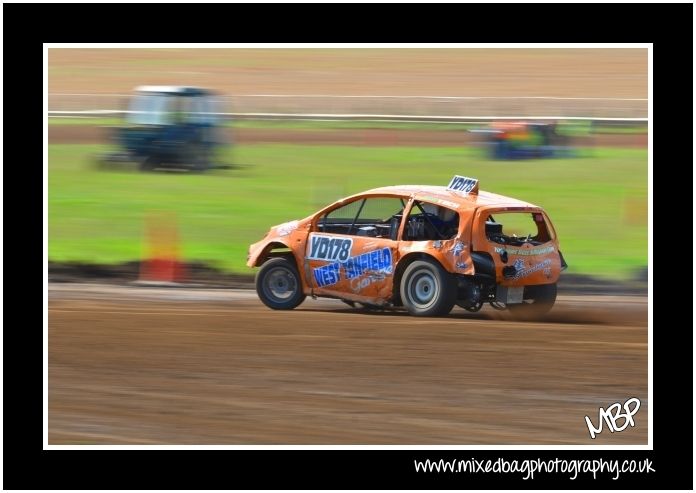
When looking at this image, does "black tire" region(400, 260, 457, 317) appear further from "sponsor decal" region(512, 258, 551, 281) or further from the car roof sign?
the car roof sign

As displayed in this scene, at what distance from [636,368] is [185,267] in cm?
772

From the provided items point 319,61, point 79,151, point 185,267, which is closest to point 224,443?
point 185,267

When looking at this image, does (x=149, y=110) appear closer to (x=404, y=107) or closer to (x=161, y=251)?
(x=161, y=251)

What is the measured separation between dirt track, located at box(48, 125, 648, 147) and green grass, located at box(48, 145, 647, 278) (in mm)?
715

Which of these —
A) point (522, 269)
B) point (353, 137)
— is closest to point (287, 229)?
point (522, 269)

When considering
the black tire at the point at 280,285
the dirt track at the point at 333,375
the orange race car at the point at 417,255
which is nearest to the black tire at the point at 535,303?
the orange race car at the point at 417,255

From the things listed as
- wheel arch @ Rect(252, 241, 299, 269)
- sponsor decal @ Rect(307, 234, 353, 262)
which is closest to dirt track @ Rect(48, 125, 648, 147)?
wheel arch @ Rect(252, 241, 299, 269)

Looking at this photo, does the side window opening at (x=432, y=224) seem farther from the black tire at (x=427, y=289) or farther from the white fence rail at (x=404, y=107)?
the white fence rail at (x=404, y=107)

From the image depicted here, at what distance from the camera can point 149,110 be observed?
23688 millimetres

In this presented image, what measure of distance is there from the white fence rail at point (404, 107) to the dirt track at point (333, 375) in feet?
56.4

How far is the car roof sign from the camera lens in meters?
11.3

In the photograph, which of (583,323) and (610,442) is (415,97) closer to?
(583,323)

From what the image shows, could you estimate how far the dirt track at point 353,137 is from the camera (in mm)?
26344

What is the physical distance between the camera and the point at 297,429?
310 inches
